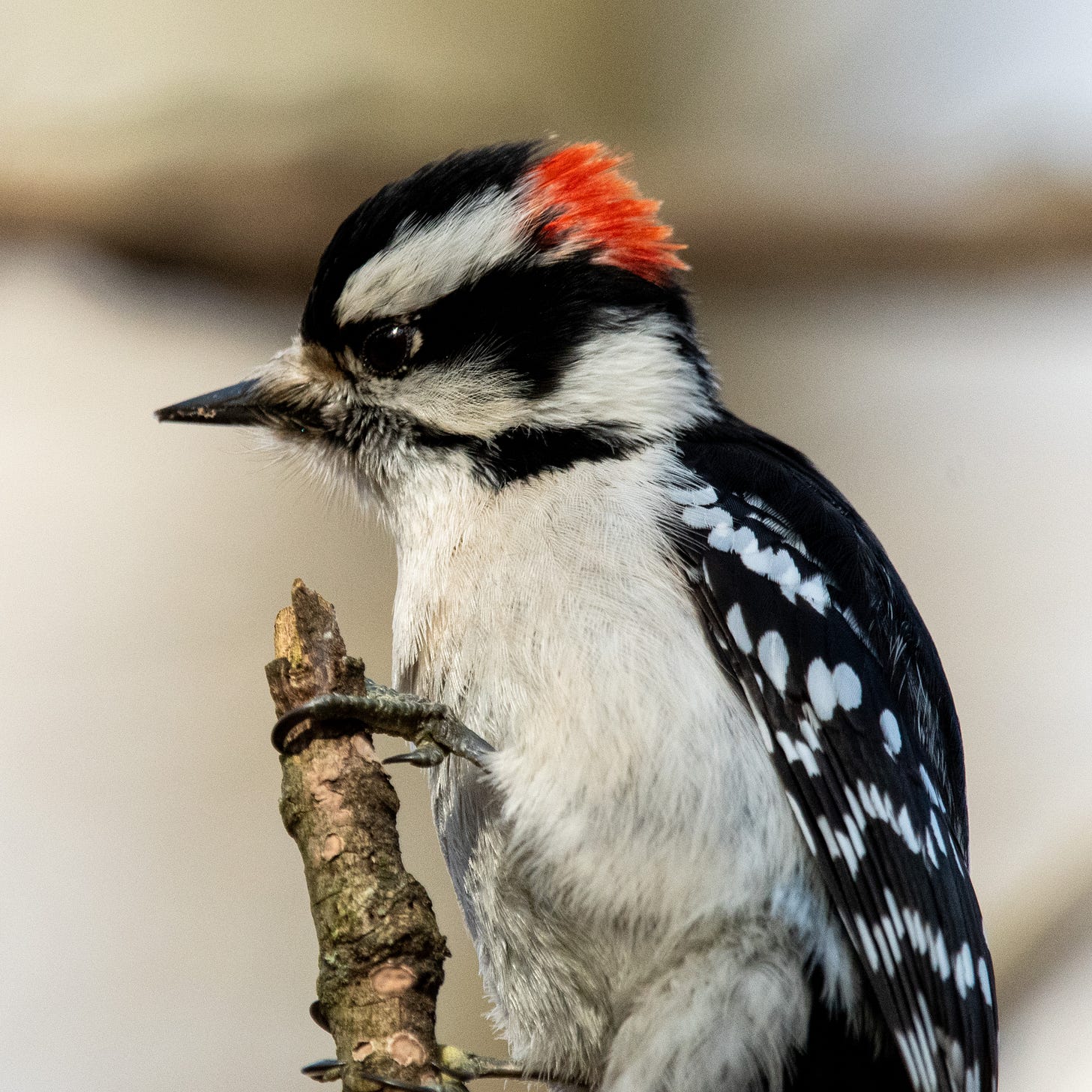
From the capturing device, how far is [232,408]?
9.29 ft

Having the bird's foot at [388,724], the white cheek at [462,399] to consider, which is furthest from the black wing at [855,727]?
the bird's foot at [388,724]

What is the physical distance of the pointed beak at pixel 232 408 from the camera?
2809 millimetres

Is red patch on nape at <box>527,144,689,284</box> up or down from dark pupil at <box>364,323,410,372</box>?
up

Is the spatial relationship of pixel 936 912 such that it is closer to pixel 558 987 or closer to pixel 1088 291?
pixel 558 987

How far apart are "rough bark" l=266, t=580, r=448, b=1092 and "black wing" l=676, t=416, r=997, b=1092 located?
0.71 metres

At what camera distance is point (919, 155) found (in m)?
4.23

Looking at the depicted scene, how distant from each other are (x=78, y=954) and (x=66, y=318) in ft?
7.38

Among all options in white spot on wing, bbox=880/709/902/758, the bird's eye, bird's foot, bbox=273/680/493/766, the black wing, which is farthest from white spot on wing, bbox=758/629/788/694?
the bird's eye

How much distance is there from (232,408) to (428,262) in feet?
1.86

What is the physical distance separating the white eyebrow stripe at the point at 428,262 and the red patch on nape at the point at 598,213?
0.33 ft

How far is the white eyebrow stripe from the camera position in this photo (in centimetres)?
267

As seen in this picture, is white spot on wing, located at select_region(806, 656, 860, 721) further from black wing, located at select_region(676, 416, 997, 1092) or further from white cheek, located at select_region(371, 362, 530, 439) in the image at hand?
white cheek, located at select_region(371, 362, 530, 439)

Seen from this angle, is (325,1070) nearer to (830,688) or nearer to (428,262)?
(830,688)

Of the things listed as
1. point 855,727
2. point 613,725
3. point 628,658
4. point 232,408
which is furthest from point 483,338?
point 855,727
